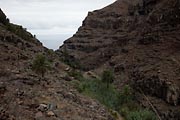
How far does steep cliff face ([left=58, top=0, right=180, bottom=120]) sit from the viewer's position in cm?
4728

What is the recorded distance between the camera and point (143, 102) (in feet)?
149

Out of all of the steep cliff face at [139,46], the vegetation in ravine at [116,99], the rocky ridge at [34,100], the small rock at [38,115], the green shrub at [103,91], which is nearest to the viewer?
the small rock at [38,115]

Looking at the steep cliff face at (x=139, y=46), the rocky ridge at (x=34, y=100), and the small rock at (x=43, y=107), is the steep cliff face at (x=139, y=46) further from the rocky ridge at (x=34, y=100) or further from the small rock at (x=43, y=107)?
the small rock at (x=43, y=107)

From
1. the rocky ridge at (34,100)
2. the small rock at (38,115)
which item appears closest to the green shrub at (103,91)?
the rocky ridge at (34,100)

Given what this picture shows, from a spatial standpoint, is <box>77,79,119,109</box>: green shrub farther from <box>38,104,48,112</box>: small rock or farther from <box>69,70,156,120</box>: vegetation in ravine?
<box>38,104,48,112</box>: small rock

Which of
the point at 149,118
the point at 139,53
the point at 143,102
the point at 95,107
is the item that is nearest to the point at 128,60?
the point at 139,53

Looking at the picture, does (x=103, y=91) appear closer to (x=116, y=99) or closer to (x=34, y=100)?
(x=116, y=99)

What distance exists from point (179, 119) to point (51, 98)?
65.7ft

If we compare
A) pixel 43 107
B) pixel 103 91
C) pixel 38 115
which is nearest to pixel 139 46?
pixel 103 91

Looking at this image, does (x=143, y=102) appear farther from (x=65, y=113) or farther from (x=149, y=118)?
(x=65, y=113)

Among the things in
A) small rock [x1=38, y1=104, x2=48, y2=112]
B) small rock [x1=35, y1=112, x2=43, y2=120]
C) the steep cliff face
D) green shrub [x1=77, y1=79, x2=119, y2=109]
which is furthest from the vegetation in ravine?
small rock [x1=35, y1=112, x2=43, y2=120]

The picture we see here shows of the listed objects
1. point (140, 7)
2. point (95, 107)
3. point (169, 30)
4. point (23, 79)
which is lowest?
point (95, 107)

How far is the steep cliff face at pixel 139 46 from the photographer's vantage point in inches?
1861

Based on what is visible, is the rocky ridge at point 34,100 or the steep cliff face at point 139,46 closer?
the rocky ridge at point 34,100
